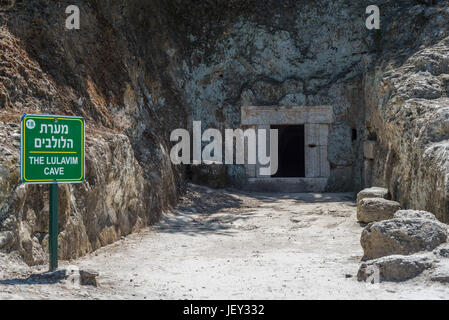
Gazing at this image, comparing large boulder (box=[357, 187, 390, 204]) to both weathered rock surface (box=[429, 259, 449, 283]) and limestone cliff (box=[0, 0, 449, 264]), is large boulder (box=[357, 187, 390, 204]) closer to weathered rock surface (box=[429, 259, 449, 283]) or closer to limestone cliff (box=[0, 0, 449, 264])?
limestone cliff (box=[0, 0, 449, 264])

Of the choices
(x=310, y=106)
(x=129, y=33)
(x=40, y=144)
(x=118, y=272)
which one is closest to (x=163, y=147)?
(x=129, y=33)

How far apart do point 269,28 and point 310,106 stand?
2.56 meters

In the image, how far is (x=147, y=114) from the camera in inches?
425

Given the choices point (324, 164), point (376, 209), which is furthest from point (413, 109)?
point (324, 164)

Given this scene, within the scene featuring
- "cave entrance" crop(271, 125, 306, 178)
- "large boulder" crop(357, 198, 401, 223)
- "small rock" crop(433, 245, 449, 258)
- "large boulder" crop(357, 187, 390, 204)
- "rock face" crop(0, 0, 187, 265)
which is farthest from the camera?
"cave entrance" crop(271, 125, 306, 178)

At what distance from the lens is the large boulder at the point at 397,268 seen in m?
4.69

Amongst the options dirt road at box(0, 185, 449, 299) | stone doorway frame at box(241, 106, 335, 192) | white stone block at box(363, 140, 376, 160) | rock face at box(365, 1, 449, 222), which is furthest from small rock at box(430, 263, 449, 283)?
stone doorway frame at box(241, 106, 335, 192)

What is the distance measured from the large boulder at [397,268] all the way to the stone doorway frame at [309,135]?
28.0 ft

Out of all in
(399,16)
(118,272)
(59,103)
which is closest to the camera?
(118,272)

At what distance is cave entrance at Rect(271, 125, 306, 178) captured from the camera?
17866 mm

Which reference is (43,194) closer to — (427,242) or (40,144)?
(40,144)

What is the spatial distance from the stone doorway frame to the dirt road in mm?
1994

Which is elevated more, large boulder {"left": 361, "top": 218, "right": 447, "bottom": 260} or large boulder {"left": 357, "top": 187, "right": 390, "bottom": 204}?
large boulder {"left": 357, "top": 187, "right": 390, "bottom": 204}

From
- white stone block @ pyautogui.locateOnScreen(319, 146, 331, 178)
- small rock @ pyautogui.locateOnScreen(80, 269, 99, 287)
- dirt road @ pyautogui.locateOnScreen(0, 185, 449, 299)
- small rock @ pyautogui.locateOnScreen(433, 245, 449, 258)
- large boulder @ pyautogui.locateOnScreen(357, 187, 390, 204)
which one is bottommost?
dirt road @ pyautogui.locateOnScreen(0, 185, 449, 299)
